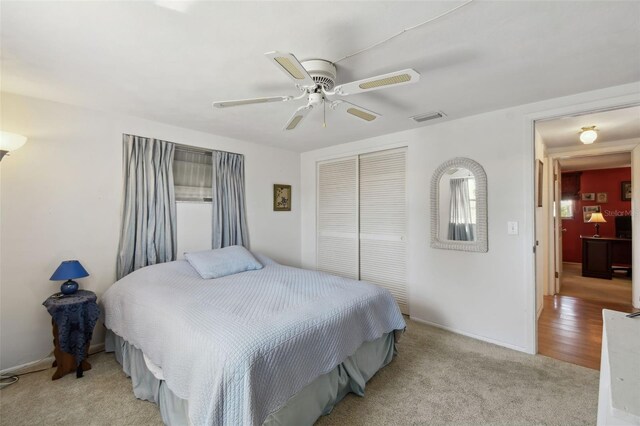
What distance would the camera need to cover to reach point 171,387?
1.61 metres

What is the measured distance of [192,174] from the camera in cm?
348

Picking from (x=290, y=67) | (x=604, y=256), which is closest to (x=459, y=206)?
(x=290, y=67)

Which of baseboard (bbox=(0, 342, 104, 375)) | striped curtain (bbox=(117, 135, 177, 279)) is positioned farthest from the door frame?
baseboard (bbox=(0, 342, 104, 375))

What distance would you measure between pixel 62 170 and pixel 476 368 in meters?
3.95

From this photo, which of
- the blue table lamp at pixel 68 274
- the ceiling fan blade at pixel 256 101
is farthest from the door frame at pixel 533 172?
the blue table lamp at pixel 68 274

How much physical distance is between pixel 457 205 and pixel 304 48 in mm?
2298

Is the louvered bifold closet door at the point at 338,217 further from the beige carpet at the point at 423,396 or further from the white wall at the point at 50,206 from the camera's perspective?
the white wall at the point at 50,206

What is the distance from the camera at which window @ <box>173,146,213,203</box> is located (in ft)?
11.0

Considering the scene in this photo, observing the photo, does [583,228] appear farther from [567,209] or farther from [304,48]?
[304,48]

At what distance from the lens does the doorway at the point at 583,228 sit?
3027mm

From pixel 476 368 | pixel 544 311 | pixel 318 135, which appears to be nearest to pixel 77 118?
pixel 318 135

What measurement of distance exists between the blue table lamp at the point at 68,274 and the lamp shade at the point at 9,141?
0.94 meters

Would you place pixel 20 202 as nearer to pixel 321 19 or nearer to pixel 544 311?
pixel 321 19

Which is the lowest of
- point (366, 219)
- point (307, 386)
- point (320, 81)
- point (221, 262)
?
point (307, 386)
